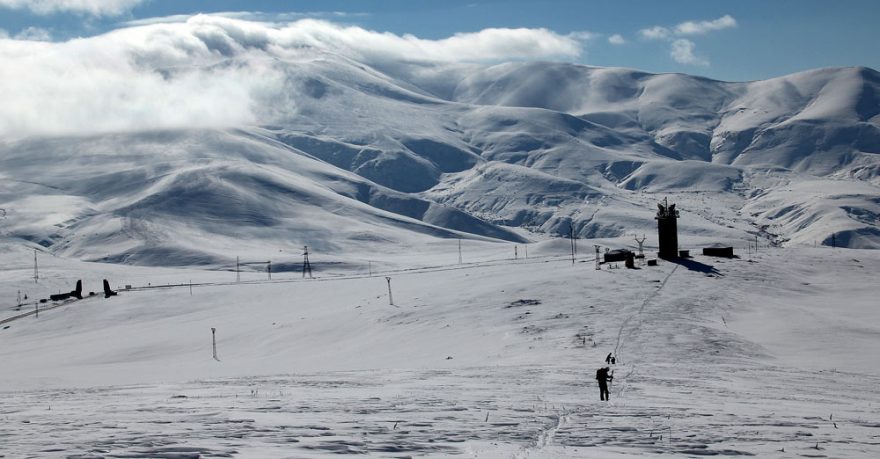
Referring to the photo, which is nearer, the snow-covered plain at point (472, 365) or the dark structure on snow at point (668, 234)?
the snow-covered plain at point (472, 365)

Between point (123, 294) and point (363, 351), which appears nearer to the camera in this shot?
point (363, 351)

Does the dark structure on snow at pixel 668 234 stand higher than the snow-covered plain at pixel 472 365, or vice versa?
the dark structure on snow at pixel 668 234

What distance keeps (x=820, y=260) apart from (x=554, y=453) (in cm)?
7130

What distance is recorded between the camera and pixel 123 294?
104 meters

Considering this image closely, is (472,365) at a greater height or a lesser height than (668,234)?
lesser

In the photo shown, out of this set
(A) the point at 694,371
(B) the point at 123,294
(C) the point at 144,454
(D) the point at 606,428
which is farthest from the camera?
(B) the point at 123,294

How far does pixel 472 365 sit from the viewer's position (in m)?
48.3

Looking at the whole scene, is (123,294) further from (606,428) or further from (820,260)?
(606,428)

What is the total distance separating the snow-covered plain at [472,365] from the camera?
23328 mm

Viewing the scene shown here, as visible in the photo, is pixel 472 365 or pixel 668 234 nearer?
pixel 472 365

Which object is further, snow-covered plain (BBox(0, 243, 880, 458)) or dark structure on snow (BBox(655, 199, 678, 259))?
dark structure on snow (BBox(655, 199, 678, 259))

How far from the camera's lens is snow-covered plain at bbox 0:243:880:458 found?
2333cm

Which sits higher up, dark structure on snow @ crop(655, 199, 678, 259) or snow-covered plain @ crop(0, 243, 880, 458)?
dark structure on snow @ crop(655, 199, 678, 259)

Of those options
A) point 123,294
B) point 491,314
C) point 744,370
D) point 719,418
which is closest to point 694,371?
point 744,370
